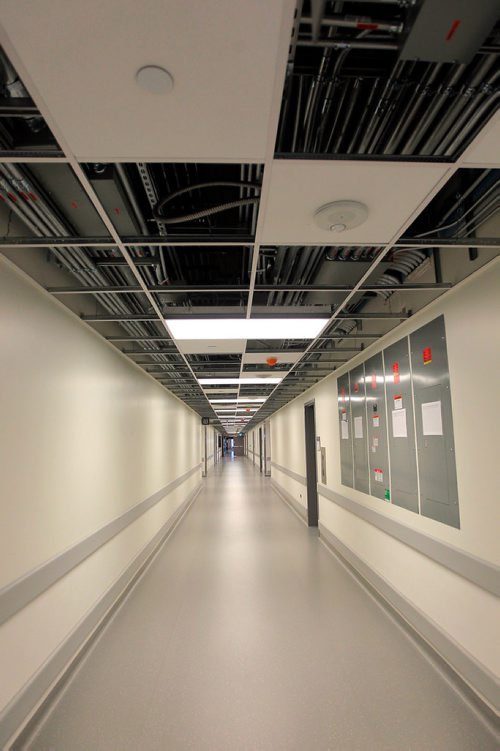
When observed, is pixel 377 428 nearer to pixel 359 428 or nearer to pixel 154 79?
pixel 359 428

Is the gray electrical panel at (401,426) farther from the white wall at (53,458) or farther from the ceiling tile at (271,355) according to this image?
the white wall at (53,458)

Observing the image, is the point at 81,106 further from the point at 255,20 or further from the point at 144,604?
the point at 144,604

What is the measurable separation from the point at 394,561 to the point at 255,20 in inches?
153

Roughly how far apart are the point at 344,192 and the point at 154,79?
2.61 ft

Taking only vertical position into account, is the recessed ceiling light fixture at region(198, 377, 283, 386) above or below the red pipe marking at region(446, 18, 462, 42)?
below

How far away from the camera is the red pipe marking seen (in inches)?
38.9

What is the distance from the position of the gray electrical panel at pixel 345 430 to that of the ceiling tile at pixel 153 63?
4.02m

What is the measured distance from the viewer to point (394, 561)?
3.58 meters

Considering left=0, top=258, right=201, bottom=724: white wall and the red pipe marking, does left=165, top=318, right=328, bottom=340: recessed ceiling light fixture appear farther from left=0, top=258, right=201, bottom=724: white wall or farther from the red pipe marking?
the red pipe marking

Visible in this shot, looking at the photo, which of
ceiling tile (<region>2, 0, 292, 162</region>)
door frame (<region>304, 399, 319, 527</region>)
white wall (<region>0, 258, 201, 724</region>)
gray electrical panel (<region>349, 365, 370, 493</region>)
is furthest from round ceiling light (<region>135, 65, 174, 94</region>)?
door frame (<region>304, 399, 319, 527</region>)

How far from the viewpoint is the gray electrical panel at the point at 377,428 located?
12.4 ft

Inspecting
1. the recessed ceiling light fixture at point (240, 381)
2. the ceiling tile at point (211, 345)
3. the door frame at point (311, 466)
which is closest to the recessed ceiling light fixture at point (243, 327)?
the ceiling tile at point (211, 345)

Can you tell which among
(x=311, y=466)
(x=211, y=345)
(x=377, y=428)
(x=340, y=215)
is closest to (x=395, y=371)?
(x=377, y=428)

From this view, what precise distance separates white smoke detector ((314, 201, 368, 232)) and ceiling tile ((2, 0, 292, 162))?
0.41 m
